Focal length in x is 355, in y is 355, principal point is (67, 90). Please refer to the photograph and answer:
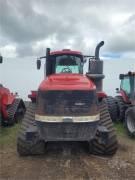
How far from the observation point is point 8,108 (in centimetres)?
1143

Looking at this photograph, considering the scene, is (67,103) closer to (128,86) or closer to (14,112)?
(14,112)

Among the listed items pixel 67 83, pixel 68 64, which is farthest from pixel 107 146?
pixel 68 64

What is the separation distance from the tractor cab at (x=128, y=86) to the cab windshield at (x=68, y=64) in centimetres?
286

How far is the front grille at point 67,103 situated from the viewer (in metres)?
7.16

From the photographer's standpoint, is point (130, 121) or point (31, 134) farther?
point (130, 121)

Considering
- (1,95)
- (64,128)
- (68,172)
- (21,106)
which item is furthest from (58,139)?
(21,106)

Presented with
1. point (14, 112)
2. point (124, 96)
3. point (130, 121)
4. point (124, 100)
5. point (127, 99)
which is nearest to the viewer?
point (130, 121)

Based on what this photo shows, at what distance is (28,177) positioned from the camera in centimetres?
629

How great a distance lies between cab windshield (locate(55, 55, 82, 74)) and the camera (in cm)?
899

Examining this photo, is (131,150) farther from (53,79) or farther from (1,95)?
(1,95)

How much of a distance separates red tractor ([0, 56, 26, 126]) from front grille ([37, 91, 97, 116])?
3158 millimetres

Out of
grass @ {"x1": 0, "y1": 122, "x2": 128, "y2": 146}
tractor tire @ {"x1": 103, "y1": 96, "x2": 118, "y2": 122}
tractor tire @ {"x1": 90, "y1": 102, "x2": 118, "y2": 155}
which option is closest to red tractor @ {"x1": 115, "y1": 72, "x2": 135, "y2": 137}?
tractor tire @ {"x1": 103, "y1": 96, "x2": 118, "y2": 122}

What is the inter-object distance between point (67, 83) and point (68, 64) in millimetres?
1657

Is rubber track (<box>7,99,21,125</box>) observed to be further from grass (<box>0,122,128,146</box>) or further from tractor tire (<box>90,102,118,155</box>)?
tractor tire (<box>90,102,118,155</box>)
